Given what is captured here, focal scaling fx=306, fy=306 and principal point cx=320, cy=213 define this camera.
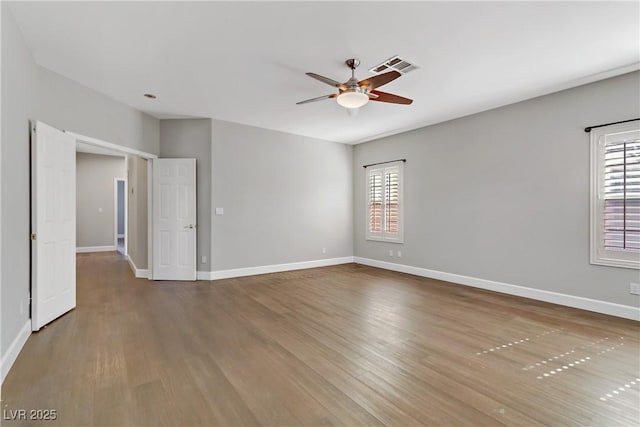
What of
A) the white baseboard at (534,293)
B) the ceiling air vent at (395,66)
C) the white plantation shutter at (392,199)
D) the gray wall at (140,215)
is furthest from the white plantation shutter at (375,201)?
the gray wall at (140,215)

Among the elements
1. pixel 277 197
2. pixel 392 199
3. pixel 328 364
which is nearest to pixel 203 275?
pixel 277 197

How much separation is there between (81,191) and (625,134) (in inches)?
474

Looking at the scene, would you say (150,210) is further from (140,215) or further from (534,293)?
(534,293)

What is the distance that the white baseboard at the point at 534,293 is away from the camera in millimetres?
3621

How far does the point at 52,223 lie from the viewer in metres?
3.38

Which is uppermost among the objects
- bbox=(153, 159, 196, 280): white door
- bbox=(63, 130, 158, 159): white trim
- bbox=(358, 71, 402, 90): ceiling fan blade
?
bbox=(358, 71, 402, 90): ceiling fan blade

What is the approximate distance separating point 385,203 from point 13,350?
5.87 m

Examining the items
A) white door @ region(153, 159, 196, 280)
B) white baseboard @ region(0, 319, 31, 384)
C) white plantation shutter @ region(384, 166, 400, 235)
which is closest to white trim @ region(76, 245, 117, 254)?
white door @ region(153, 159, 196, 280)

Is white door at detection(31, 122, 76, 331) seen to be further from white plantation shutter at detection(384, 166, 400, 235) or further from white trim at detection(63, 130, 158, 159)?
white plantation shutter at detection(384, 166, 400, 235)

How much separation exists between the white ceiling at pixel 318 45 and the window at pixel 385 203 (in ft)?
7.00

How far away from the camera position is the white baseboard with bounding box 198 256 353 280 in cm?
550

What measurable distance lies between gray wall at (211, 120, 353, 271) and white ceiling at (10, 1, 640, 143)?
1461 mm

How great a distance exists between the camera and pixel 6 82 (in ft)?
8.06

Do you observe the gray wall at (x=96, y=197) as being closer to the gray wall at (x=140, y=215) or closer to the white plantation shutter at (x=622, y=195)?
the gray wall at (x=140, y=215)
